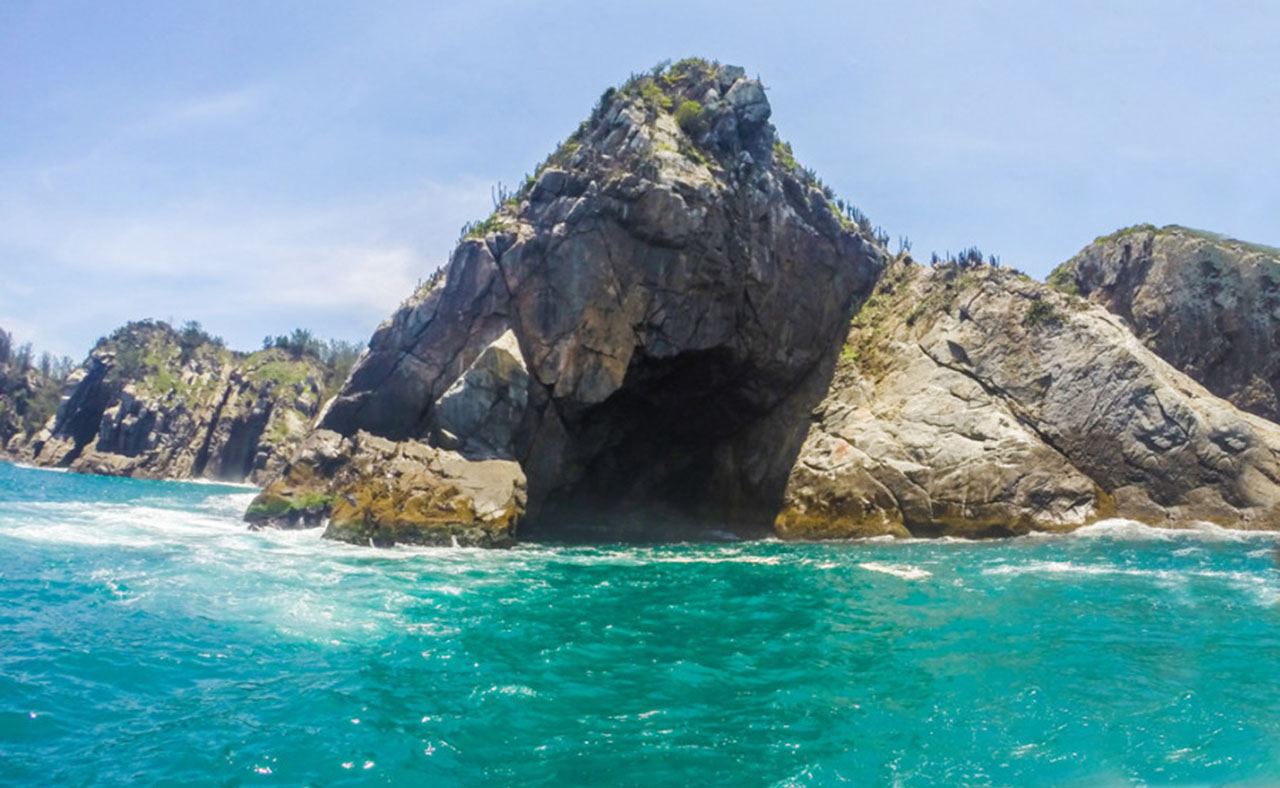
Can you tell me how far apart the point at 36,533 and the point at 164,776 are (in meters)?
20.0

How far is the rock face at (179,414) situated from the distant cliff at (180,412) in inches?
4.7

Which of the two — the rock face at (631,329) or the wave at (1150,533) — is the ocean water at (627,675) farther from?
the rock face at (631,329)

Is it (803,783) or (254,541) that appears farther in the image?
(254,541)

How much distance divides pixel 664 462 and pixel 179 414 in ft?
253

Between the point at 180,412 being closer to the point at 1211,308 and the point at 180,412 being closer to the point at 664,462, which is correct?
the point at 664,462

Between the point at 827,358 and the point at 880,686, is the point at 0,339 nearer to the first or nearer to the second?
the point at 827,358

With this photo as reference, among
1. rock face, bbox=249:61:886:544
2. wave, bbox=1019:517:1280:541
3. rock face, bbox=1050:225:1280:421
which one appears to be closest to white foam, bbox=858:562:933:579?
wave, bbox=1019:517:1280:541

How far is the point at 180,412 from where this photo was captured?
91.4 metres

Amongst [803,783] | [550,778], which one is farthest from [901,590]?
[550,778]

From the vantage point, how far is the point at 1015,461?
3008cm

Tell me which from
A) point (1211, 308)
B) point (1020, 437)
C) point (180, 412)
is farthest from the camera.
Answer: point (180, 412)

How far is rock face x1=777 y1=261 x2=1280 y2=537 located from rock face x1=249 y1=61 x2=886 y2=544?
355 centimetres

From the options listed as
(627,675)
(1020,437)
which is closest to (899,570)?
(627,675)

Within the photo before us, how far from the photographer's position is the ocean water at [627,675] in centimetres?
764
